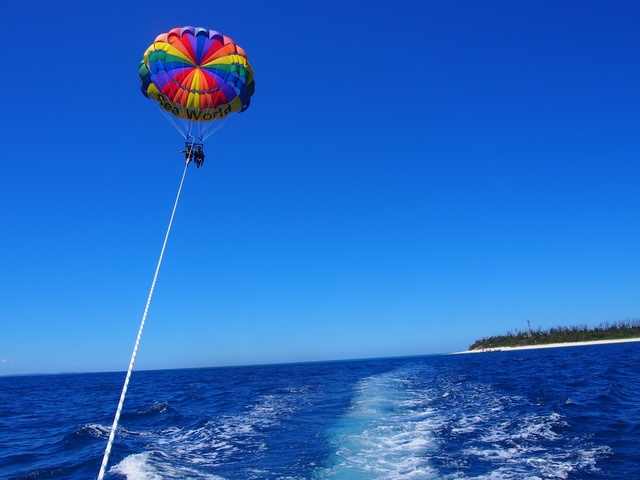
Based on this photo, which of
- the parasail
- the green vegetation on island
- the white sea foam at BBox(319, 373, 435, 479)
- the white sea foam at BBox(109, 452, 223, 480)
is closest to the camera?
A: the white sea foam at BBox(319, 373, 435, 479)

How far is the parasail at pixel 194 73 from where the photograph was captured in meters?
14.6

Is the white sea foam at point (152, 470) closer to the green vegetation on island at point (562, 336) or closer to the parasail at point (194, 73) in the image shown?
the parasail at point (194, 73)

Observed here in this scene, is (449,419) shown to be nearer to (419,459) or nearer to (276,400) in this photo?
(419,459)

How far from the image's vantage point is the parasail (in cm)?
1456

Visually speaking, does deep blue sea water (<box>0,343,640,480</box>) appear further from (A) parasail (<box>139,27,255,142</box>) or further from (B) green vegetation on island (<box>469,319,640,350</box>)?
(B) green vegetation on island (<box>469,319,640,350</box>)

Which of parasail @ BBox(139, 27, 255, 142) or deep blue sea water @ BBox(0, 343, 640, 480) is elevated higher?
parasail @ BBox(139, 27, 255, 142)

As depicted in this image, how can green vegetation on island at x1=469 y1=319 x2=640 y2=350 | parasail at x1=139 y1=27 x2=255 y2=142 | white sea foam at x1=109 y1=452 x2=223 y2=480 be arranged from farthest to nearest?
green vegetation on island at x1=469 y1=319 x2=640 y2=350, parasail at x1=139 y1=27 x2=255 y2=142, white sea foam at x1=109 y1=452 x2=223 y2=480

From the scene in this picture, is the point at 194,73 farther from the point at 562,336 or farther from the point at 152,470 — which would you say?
the point at 562,336

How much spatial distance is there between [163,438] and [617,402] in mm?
15543

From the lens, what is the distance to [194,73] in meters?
14.9

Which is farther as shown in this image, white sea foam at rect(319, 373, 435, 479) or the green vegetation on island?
the green vegetation on island

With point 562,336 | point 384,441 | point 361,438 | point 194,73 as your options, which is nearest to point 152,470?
point 361,438

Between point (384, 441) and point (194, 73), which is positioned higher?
point (194, 73)

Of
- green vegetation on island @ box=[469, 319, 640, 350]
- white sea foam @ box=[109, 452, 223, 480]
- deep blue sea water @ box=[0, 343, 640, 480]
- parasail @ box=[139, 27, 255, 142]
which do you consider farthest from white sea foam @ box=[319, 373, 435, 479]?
green vegetation on island @ box=[469, 319, 640, 350]
